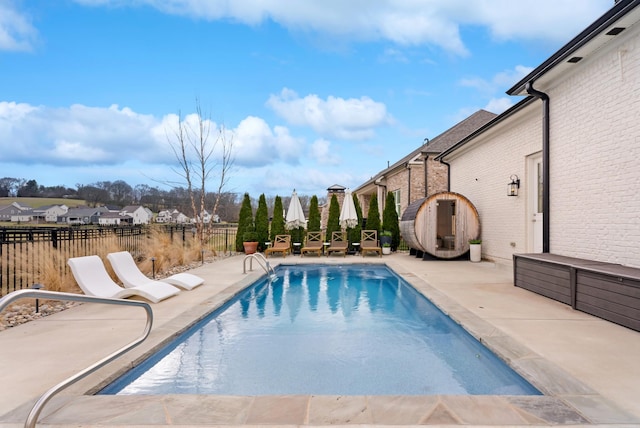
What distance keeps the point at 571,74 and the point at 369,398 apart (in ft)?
21.7

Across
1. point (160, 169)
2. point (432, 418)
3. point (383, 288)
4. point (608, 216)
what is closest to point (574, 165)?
point (608, 216)

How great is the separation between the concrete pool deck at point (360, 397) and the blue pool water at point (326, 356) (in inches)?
8.4

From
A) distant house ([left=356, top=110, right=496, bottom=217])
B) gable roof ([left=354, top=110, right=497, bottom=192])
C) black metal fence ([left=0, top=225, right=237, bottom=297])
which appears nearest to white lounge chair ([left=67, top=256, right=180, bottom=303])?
black metal fence ([left=0, top=225, right=237, bottom=297])

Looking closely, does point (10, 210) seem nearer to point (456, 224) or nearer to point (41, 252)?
point (41, 252)

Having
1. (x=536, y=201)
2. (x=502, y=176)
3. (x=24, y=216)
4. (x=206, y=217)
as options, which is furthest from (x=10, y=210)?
(x=536, y=201)

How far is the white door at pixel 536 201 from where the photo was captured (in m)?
8.13

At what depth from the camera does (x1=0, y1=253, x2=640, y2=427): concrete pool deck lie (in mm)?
2332

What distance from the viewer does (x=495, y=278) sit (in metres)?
7.71

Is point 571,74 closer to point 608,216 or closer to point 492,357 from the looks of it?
point 608,216

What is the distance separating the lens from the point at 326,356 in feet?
12.8

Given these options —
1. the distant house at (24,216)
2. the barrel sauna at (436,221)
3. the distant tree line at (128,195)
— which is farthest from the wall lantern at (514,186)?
the distant house at (24,216)

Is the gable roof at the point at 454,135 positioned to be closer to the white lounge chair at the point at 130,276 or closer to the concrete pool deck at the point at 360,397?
the concrete pool deck at the point at 360,397

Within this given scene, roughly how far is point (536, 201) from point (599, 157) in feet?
9.13

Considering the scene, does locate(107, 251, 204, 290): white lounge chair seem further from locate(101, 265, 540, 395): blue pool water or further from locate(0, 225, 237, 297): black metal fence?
locate(101, 265, 540, 395): blue pool water
